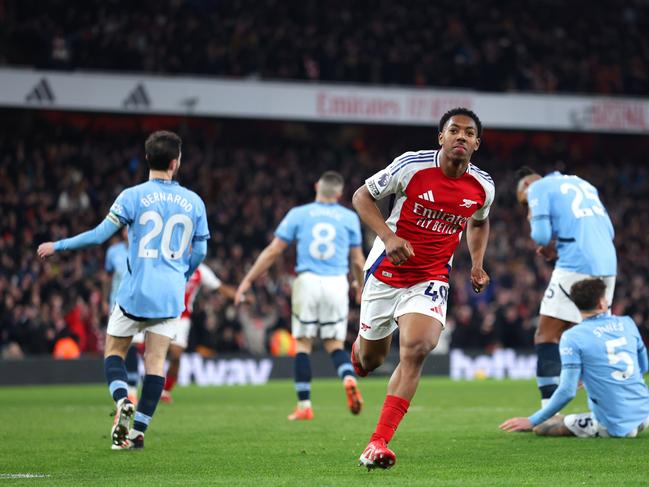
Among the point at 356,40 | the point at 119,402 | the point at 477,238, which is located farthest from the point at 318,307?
the point at 356,40

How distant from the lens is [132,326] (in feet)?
26.6

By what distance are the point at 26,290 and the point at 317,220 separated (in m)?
10.3

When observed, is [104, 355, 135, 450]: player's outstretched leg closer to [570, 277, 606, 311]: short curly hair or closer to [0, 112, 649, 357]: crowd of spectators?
[570, 277, 606, 311]: short curly hair

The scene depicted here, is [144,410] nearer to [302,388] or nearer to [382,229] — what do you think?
[382,229]

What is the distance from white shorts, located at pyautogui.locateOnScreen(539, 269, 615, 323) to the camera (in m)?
9.25

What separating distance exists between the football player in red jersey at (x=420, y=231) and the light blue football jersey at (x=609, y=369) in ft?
4.19

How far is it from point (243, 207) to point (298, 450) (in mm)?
18954

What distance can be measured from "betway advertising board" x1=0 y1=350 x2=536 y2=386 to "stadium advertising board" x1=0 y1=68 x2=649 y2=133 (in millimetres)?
8190

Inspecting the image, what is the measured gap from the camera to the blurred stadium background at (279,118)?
22547 millimetres

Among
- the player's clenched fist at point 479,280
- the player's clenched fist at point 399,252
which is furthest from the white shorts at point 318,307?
the player's clenched fist at point 399,252

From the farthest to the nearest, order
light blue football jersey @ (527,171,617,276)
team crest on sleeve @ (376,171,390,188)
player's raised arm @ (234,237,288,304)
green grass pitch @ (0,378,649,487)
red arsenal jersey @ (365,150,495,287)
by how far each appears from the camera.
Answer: player's raised arm @ (234,237,288,304), light blue football jersey @ (527,171,617,276), red arsenal jersey @ (365,150,495,287), team crest on sleeve @ (376,171,390,188), green grass pitch @ (0,378,649,487)

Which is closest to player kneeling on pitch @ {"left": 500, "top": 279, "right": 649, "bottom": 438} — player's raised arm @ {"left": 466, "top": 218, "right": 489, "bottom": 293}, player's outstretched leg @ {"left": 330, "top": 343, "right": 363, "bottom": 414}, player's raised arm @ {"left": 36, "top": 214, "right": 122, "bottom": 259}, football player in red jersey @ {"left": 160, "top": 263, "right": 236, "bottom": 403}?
player's raised arm @ {"left": 466, "top": 218, "right": 489, "bottom": 293}

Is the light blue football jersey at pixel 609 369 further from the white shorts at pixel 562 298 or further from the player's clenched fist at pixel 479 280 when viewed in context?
the player's clenched fist at pixel 479 280

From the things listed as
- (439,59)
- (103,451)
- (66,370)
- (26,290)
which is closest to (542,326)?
(103,451)
